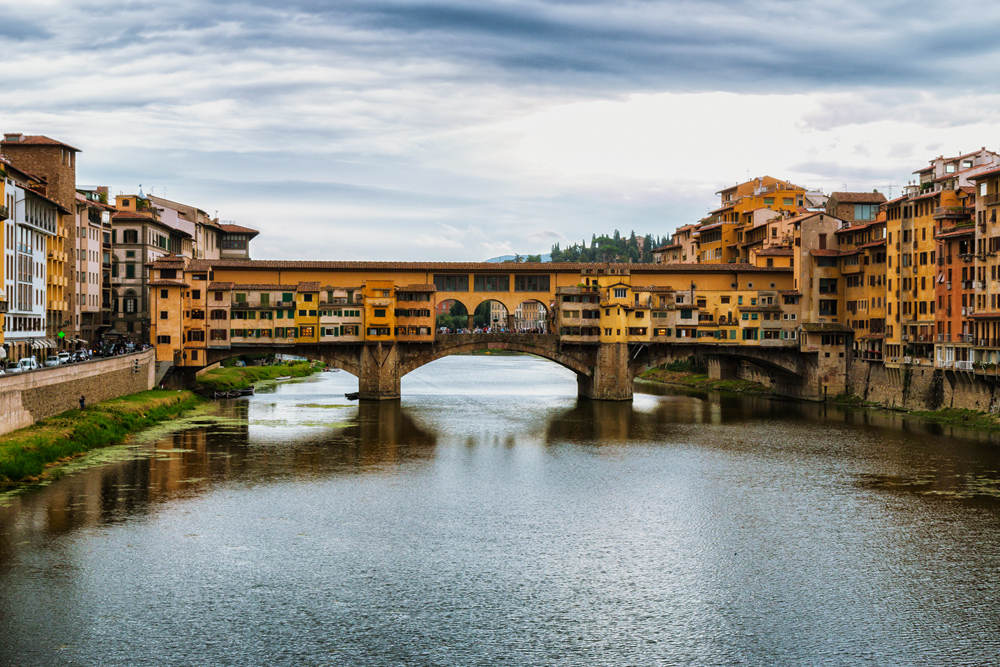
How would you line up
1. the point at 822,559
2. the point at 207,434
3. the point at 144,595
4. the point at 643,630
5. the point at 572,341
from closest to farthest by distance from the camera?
the point at 643,630
the point at 144,595
the point at 822,559
the point at 207,434
the point at 572,341

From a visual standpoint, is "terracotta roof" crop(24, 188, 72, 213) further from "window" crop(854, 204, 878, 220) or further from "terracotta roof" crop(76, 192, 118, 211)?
"window" crop(854, 204, 878, 220)

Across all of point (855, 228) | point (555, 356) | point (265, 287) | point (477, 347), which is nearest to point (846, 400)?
point (855, 228)

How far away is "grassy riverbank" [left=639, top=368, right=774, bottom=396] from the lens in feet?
273

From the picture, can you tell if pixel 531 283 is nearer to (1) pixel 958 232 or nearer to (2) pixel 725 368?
(2) pixel 725 368

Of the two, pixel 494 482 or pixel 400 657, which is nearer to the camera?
pixel 400 657

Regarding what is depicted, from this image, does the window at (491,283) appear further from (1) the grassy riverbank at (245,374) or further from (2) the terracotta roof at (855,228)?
(2) the terracotta roof at (855,228)

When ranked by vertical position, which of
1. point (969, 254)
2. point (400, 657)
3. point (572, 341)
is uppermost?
point (969, 254)

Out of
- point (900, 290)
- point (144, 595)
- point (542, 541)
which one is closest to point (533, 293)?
point (900, 290)

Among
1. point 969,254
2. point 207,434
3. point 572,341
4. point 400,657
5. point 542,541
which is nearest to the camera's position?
point 400,657

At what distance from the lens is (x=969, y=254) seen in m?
58.6

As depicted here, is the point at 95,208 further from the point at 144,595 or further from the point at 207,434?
the point at 144,595

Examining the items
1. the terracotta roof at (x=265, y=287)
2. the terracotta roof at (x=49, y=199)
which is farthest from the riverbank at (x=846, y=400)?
the terracotta roof at (x=49, y=199)

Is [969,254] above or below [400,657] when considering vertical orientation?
above

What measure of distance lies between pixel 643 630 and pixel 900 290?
50.1 metres
